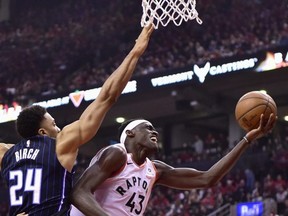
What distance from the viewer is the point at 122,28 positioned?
24.2 metres

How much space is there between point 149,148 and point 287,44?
13067mm

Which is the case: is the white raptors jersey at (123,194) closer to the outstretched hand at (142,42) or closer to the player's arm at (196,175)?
the player's arm at (196,175)

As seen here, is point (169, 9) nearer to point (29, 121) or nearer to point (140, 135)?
point (140, 135)

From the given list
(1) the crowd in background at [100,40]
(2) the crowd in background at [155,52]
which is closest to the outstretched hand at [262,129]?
(2) the crowd in background at [155,52]

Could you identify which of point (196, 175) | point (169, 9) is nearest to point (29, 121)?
point (196, 175)

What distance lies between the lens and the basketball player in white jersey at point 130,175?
449 centimetres

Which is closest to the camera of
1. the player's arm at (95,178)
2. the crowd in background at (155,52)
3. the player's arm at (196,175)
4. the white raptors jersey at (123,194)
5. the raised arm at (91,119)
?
the raised arm at (91,119)

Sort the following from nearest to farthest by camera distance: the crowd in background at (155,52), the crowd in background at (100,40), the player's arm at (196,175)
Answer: the player's arm at (196,175)
the crowd in background at (155,52)
the crowd in background at (100,40)

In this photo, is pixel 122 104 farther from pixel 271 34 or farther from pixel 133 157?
pixel 133 157

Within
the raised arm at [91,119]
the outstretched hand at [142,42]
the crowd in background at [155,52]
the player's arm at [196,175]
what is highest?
the crowd in background at [155,52]

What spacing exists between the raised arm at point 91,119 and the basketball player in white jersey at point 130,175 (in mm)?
257

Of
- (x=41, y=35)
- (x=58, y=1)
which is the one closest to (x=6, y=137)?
(x=41, y=35)

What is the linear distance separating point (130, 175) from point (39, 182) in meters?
0.71

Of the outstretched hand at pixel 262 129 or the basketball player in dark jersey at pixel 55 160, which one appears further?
the outstretched hand at pixel 262 129
